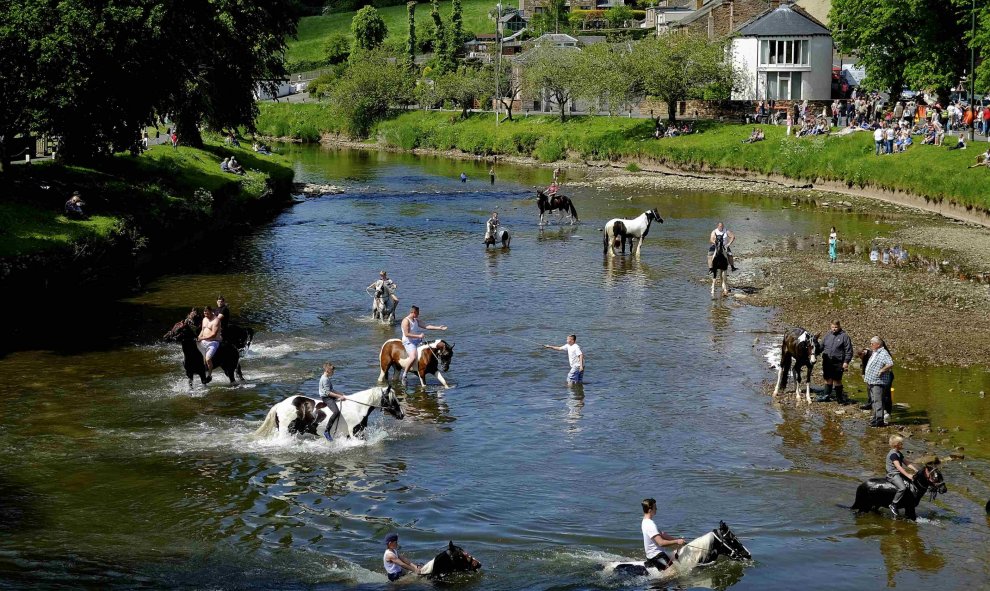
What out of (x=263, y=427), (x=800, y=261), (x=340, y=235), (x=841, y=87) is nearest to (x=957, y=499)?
(x=263, y=427)

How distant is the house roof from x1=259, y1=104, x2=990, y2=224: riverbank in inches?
546

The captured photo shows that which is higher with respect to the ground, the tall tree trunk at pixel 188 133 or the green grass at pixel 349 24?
the green grass at pixel 349 24

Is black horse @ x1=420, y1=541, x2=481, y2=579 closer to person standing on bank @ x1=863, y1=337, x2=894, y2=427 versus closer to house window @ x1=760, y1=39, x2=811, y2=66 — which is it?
person standing on bank @ x1=863, y1=337, x2=894, y2=427

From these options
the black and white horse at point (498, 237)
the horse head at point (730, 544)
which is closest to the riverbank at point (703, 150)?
the black and white horse at point (498, 237)

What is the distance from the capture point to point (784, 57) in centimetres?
9806

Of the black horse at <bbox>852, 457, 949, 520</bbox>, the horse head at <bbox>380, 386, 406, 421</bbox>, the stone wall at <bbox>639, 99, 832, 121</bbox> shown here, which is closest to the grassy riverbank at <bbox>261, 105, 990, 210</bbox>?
the stone wall at <bbox>639, 99, 832, 121</bbox>

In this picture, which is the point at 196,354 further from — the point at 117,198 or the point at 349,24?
the point at 349,24

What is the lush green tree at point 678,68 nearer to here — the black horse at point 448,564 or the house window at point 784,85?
the house window at point 784,85

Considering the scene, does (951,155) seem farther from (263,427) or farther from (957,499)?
(263,427)

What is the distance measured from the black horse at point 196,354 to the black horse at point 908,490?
1550 centimetres

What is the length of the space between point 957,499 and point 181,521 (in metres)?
13.9

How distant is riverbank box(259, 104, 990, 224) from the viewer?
58031 mm

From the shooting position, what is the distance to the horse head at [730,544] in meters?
17.5

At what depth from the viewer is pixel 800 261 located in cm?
4566
